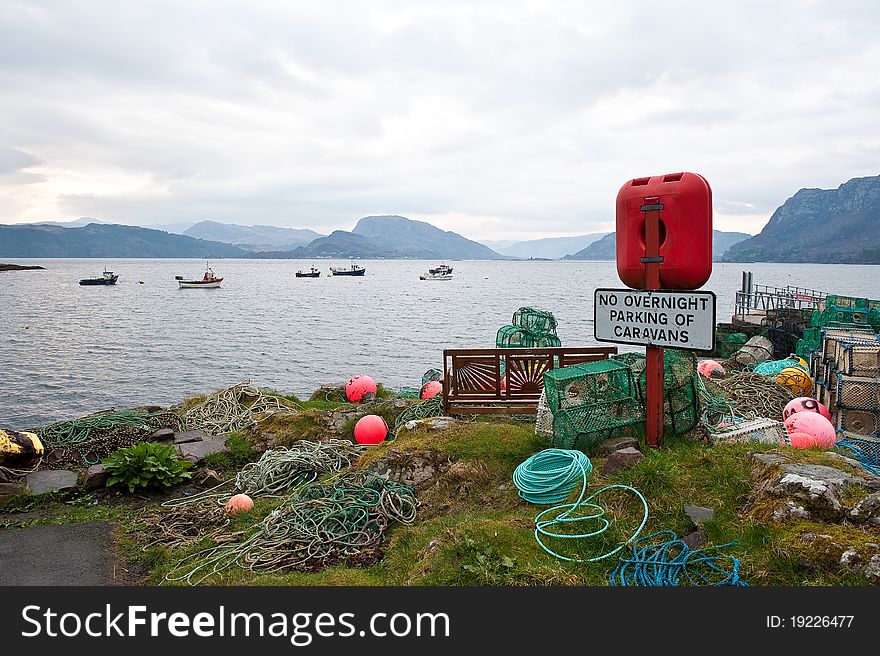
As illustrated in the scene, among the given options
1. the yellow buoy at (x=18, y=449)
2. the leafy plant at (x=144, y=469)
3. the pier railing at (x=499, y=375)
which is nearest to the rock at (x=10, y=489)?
the yellow buoy at (x=18, y=449)

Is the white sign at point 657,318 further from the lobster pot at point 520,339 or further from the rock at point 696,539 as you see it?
the lobster pot at point 520,339

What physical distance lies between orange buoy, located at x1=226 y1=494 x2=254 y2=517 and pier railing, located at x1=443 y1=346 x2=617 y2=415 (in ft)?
13.4

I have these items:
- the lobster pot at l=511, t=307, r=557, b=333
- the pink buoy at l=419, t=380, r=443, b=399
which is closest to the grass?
the pink buoy at l=419, t=380, r=443, b=399

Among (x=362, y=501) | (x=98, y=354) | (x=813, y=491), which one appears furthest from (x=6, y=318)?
(x=813, y=491)

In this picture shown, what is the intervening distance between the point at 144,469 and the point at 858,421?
1430 centimetres

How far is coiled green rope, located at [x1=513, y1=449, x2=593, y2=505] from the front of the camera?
288 inches

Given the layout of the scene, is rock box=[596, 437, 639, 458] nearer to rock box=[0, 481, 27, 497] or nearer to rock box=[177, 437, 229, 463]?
rock box=[177, 437, 229, 463]

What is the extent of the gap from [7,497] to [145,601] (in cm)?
648

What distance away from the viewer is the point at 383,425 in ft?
41.8

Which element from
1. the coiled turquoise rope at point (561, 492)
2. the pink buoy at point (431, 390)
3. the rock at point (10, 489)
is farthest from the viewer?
the pink buoy at point (431, 390)

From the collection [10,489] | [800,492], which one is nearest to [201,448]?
[10,489]

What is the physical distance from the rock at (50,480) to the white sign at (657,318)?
906cm

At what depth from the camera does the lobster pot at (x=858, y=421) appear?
44.2 feet

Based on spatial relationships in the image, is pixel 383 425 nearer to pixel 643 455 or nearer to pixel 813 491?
pixel 643 455
